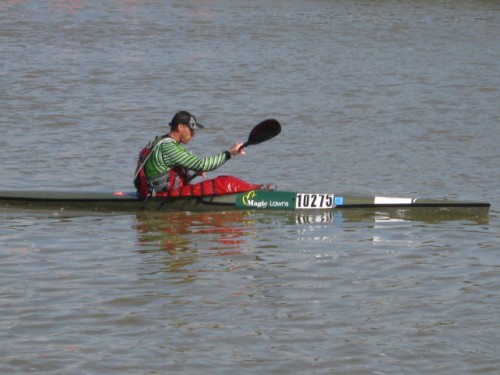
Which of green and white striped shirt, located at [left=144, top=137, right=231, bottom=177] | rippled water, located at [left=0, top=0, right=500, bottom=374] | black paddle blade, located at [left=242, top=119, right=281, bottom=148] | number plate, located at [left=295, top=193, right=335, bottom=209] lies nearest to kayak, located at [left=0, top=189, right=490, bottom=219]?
number plate, located at [left=295, top=193, right=335, bottom=209]

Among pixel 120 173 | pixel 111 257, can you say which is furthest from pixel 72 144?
pixel 111 257

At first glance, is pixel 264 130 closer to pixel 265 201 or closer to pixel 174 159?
pixel 265 201

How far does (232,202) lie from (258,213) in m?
0.25

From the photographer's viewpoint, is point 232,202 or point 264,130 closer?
point 232,202

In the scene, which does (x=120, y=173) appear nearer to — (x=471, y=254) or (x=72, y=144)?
(x=72, y=144)

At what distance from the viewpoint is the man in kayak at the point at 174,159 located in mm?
11133

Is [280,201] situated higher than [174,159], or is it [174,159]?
[174,159]

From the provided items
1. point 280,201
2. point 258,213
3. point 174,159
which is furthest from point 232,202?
point 174,159

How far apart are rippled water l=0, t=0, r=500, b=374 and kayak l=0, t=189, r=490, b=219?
0.41ft

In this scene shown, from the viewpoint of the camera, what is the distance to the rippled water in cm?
742

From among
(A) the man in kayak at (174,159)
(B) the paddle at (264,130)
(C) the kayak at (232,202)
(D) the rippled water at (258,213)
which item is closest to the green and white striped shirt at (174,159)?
(A) the man in kayak at (174,159)

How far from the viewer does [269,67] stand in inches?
889

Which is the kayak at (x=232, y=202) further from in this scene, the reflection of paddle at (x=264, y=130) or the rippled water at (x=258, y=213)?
the reflection of paddle at (x=264, y=130)

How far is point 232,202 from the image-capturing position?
446 inches
